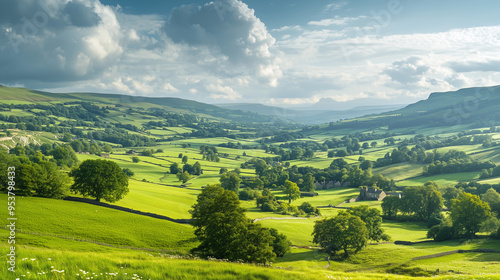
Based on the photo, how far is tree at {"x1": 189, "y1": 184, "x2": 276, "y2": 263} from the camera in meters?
41.8

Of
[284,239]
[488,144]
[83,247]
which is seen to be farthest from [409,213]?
[488,144]

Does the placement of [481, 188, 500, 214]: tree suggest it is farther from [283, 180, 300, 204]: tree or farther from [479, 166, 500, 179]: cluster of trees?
[283, 180, 300, 204]: tree

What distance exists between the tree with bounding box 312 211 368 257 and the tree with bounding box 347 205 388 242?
7493mm

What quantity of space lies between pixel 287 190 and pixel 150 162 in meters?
79.0

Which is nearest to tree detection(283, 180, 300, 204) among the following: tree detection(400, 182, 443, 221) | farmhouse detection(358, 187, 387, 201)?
farmhouse detection(358, 187, 387, 201)

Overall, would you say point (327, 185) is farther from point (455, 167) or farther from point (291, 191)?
point (455, 167)

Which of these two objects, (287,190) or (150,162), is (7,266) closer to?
(287,190)

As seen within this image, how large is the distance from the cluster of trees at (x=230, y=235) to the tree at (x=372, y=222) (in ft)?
95.1

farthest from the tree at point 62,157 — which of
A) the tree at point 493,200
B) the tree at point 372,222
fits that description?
the tree at point 493,200

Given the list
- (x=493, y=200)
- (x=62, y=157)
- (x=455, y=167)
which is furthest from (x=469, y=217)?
(x=62, y=157)

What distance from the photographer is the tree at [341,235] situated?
5675 cm

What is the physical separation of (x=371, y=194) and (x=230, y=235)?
92586 millimetres

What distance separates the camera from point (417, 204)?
9206 cm

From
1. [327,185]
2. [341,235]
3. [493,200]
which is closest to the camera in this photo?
[341,235]
